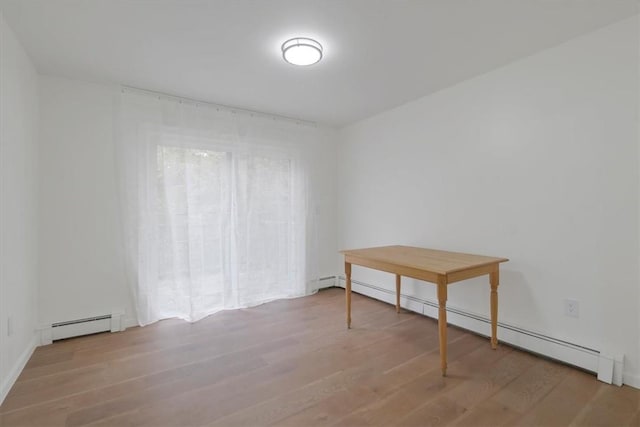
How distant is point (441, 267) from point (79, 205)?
3007 millimetres

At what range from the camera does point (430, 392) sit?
1747mm

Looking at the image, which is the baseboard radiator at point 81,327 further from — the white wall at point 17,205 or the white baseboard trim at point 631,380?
the white baseboard trim at point 631,380

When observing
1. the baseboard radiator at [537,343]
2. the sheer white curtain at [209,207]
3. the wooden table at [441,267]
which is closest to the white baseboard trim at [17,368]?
the sheer white curtain at [209,207]

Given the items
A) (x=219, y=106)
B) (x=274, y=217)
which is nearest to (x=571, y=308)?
(x=274, y=217)

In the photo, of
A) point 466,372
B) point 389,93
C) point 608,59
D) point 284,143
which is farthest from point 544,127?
point 284,143

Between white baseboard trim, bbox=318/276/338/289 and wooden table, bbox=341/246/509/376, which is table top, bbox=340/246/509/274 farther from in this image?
white baseboard trim, bbox=318/276/338/289

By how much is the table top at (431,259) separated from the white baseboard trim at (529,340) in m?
0.60

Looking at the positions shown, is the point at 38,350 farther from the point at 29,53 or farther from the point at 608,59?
the point at 608,59

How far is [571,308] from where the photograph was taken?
2027mm

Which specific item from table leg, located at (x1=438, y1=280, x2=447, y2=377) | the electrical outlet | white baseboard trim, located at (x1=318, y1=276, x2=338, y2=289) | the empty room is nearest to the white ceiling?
the empty room

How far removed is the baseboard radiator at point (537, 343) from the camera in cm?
181

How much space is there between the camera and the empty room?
5.59 ft

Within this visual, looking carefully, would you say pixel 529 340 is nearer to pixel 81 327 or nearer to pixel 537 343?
pixel 537 343

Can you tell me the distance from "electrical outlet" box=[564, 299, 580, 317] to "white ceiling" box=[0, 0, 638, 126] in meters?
1.80
